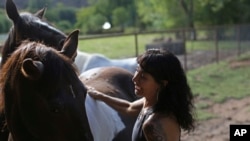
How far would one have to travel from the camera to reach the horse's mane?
2.32 metres

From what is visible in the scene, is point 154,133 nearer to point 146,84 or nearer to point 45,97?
point 146,84

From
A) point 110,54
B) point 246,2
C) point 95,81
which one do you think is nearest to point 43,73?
point 95,81

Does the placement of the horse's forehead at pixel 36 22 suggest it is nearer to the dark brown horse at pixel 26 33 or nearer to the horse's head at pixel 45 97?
the dark brown horse at pixel 26 33

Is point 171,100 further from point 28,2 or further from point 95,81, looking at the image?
point 28,2

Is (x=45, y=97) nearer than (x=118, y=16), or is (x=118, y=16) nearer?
(x=45, y=97)

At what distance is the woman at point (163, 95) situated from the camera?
2.30 meters

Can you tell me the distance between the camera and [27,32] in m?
3.37

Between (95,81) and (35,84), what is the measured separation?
188cm

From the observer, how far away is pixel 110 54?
58.7ft

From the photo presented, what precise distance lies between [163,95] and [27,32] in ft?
4.69

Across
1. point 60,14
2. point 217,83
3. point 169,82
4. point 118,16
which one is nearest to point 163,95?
point 169,82

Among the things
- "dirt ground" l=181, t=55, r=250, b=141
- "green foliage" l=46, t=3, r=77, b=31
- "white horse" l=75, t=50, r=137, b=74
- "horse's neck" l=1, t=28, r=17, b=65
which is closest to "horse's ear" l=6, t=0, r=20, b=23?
"horse's neck" l=1, t=28, r=17, b=65

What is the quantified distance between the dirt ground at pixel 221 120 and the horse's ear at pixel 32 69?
3.86m

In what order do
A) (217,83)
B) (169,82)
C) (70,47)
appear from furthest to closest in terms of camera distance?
1. (217,83)
2. (70,47)
3. (169,82)
